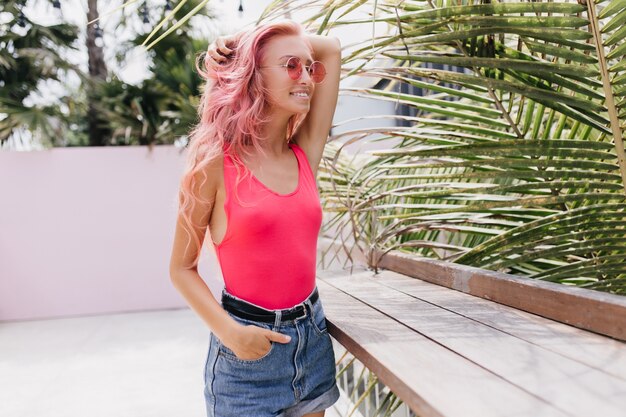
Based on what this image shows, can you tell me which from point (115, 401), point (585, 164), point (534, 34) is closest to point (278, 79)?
point (534, 34)

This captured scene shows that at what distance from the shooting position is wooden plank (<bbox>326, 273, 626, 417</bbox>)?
2.37 feet

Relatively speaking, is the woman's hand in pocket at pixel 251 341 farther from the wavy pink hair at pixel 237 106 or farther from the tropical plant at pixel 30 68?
the tropical plant at pixel 30 68

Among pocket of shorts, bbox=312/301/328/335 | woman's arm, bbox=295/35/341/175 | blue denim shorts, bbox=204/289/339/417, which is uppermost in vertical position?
woman's arm, bbox=295/35/341/175

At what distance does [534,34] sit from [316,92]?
0.51 metres

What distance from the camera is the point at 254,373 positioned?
3.71ft

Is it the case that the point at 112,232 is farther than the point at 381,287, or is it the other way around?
the point at 112,232

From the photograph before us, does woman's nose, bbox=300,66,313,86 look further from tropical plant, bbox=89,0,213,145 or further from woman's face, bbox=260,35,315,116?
tropical plant, bbox=89,0,213,145

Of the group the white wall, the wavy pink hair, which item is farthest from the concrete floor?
the wavy pink hair

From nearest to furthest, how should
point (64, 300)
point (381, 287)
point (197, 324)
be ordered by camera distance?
point (381, 287), point (197, 324), point (64, 300)

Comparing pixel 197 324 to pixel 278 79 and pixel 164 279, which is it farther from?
pixel 278 79

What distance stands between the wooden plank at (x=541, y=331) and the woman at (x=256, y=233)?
0.32 meters

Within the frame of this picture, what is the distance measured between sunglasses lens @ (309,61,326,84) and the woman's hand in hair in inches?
6.8

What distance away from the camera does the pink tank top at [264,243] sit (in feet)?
3.70

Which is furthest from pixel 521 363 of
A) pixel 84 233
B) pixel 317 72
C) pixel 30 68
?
pixel 30 68
